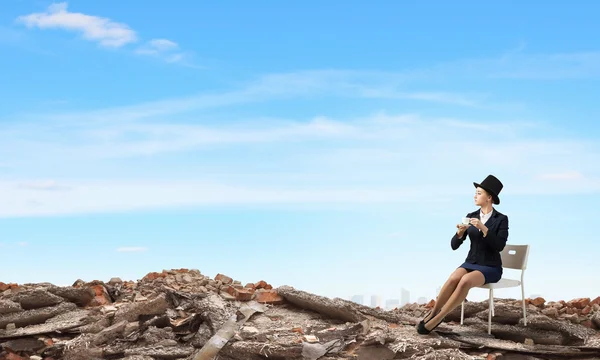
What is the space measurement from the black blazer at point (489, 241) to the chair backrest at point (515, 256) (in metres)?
0.52

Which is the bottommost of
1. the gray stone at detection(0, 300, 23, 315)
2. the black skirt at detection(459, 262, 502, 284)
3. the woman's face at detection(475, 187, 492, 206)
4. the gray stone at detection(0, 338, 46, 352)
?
the gray stone at detection(0, 338, 46, 352)

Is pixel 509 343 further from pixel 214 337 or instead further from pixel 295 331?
pixel 214 337

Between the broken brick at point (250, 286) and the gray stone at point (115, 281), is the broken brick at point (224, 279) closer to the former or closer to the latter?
the broken brick at point (250, 286)

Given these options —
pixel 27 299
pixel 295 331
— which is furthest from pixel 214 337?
pixel 27 299

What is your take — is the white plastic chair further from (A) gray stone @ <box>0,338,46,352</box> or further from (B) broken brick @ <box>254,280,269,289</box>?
(A) gray stone @ <box>0,338,46,352</box>

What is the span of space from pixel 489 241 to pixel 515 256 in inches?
34.5

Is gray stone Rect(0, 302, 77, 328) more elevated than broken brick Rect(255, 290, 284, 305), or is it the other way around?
broken brick Rect(255, 290, 284, 305)

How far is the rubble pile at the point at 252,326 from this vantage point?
291 inches

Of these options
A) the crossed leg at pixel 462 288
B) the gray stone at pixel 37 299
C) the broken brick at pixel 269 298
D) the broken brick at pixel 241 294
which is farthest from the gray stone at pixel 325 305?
the gray stone at pixel 37 299

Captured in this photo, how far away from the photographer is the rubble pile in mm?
7383

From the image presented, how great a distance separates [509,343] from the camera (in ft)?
25.9

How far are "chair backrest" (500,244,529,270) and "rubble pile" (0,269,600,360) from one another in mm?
633

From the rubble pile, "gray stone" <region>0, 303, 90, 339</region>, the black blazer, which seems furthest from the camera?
"gray stone" <region>0, 303, 90, 339</region>

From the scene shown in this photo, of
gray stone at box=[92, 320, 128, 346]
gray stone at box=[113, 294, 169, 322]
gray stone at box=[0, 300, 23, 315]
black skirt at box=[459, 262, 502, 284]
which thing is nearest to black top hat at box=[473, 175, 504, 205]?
black skirt at box=[459, 262, 502, 284]
